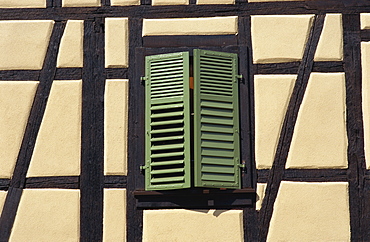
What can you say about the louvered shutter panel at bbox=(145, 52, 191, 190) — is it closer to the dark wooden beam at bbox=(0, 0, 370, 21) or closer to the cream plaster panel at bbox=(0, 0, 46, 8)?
the dark wooden beam at bbox=(0, 0, 370, 21)

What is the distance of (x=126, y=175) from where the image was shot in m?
6.73

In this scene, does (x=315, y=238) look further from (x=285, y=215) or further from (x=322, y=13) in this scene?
(x=322, y=13)

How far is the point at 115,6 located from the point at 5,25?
111cm

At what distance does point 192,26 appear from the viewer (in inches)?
278

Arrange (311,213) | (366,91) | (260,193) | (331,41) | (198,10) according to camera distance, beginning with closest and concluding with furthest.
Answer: (311,213), (260,193), (366,91), (331,41), (198,10)

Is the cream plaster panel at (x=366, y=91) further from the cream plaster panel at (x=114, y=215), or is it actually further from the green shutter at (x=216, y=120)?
the cream plaster panel at (x=114, y=215)

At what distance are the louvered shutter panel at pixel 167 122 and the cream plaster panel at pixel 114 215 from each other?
0.29 meters

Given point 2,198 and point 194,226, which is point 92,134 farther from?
point 194,226

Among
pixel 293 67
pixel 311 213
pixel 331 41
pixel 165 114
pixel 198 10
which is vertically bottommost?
pixel 311 213

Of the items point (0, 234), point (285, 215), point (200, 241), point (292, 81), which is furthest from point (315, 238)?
point (0, 234)

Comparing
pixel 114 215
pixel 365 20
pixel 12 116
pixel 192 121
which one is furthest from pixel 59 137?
pixel 365 20

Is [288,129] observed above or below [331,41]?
below

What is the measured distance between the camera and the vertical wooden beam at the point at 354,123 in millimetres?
6586

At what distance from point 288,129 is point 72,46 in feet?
7.44
